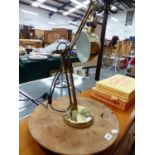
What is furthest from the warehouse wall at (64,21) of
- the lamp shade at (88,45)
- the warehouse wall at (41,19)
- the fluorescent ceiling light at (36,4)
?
the lamp shade at (88,45)

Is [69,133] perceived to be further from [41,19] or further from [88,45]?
[41,19]

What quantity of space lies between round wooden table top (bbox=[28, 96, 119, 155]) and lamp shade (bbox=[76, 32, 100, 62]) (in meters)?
0.25

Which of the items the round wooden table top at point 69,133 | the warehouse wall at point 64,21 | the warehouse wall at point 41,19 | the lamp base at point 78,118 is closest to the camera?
the round wooden table top at point 69,133

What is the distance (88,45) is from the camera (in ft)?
1.64

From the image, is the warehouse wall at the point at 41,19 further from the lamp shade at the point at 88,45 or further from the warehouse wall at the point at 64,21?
the lamp shade at the point at 88,45

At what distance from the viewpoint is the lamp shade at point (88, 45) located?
19.4 inches

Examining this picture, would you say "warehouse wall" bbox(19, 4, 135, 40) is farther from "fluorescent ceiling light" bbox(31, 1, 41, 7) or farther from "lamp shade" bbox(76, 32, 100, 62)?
"lamp shade" bbox(76, 32, 100, 62)

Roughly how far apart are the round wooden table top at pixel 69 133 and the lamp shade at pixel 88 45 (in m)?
0.25

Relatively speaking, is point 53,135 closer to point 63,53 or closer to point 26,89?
point 63,53

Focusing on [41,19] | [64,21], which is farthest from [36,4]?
[64,21]

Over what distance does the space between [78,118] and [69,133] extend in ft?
0.26
